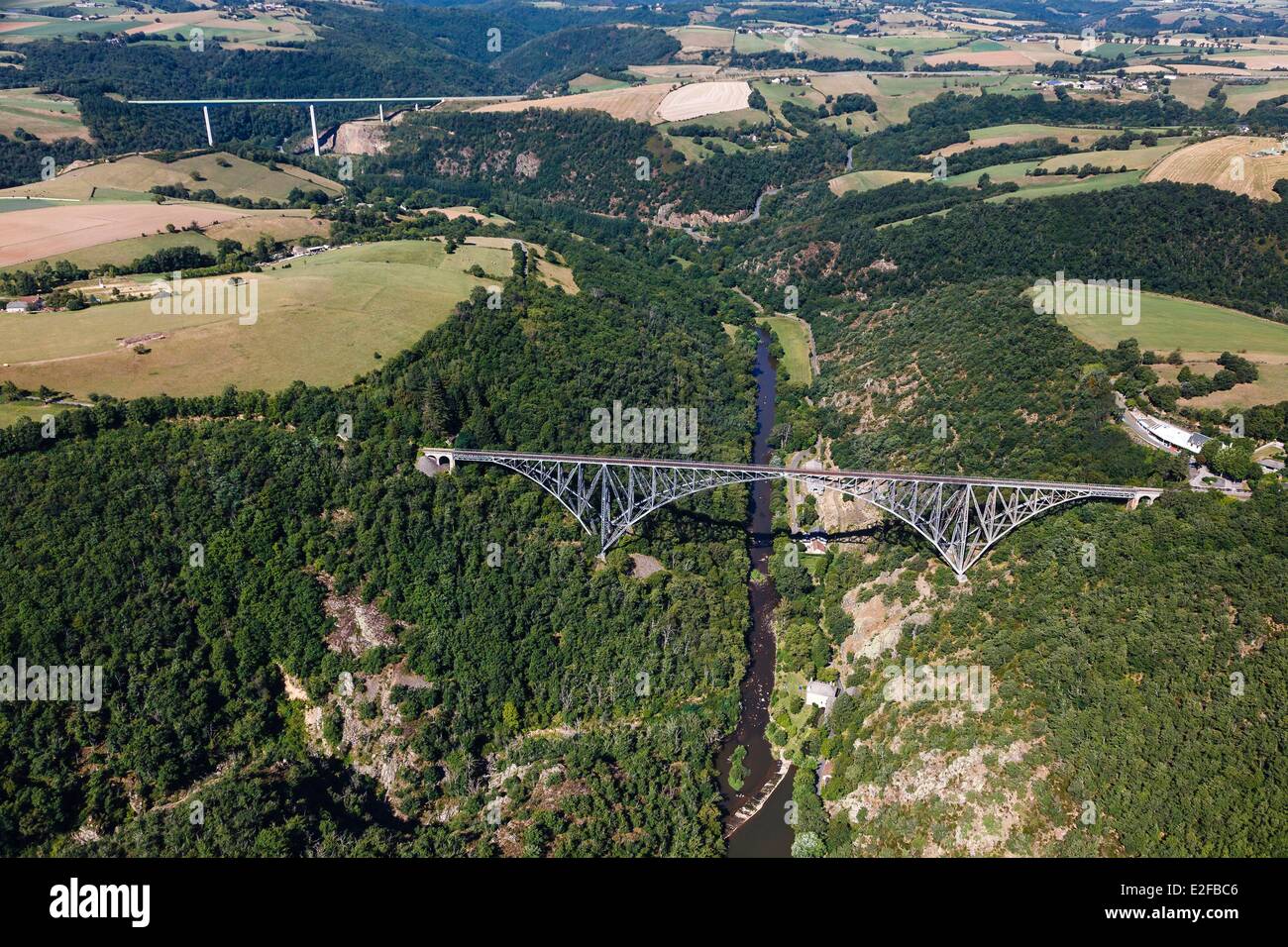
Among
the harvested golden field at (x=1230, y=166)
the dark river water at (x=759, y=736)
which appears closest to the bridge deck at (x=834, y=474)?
the dark river water at (x=759, y=736)

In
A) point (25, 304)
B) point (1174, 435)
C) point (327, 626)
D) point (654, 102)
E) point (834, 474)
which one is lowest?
point (327, 626)

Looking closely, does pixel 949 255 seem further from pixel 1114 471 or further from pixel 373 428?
pixel 373 428

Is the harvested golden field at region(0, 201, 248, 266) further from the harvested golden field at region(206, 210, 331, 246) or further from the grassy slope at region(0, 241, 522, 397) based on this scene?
the grassy slope at region(0, 241, 522, 397)

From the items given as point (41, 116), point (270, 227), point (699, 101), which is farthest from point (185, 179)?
point (699, 101)

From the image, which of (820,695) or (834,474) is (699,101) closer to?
(834,474)

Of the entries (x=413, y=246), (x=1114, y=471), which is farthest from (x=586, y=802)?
(x=413, y=246)

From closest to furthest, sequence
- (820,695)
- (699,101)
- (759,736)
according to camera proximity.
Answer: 1. (759,736)
2. (820,695)
3. (699,101)
